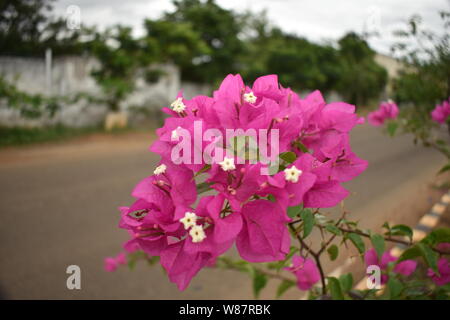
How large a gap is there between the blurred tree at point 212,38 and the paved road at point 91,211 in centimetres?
472

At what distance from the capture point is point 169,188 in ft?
1.20

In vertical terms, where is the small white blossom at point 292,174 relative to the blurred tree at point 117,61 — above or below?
below

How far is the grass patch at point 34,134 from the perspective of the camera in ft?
15.9

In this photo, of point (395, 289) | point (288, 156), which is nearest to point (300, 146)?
point (288, 156)

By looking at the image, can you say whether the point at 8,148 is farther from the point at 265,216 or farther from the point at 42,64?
the point at 265,216

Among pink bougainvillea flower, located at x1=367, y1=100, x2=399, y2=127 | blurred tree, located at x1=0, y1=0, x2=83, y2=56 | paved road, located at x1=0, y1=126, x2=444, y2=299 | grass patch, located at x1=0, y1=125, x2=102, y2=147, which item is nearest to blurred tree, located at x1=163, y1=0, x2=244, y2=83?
blurred tree, located at x1=0, y1=0, x2=83, y2=56

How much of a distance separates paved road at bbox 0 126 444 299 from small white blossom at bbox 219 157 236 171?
42.9 inches

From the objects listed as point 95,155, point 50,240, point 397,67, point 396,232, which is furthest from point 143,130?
point 396,232

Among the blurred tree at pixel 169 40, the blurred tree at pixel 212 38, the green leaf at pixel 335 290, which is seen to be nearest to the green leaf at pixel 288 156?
the green leaf at pixel 335 290

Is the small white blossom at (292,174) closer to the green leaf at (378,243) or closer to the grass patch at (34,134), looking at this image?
the green leaf at (378,243)

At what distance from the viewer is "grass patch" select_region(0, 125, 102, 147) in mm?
4855

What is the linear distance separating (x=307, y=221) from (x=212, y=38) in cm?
932

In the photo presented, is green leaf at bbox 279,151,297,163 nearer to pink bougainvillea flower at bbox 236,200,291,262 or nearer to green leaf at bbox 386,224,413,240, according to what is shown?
pink bougainvillea flower at bbox 236,200,291,262
